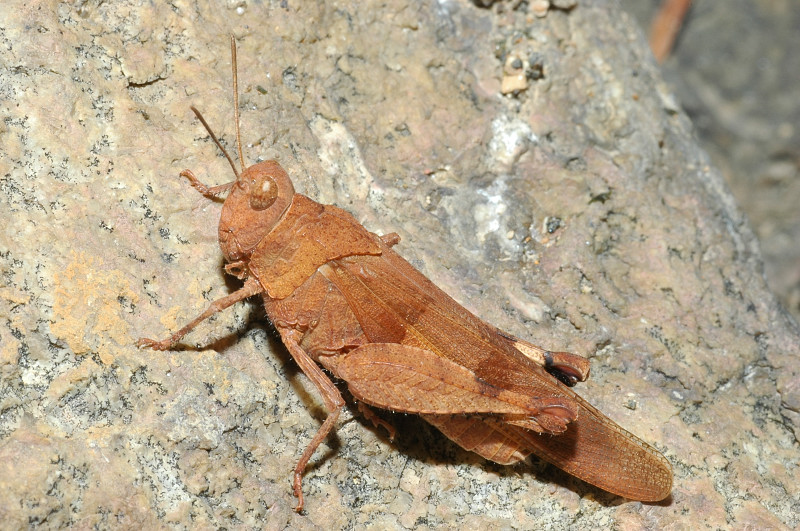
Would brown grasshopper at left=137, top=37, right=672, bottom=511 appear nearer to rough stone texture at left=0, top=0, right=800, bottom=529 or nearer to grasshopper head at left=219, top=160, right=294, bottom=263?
grasshopper head at left=219, top=160, right=294, bottom=263

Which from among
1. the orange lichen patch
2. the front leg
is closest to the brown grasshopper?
the front leg

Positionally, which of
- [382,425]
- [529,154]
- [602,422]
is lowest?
[382,425]

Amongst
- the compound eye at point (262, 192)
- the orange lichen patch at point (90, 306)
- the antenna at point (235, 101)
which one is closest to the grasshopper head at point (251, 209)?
the compound eye at point (262, 192)

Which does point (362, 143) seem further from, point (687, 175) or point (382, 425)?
point (687, 175)

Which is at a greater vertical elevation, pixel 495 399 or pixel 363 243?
pixel 363 243

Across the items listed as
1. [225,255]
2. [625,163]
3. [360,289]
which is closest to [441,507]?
[360,289]
